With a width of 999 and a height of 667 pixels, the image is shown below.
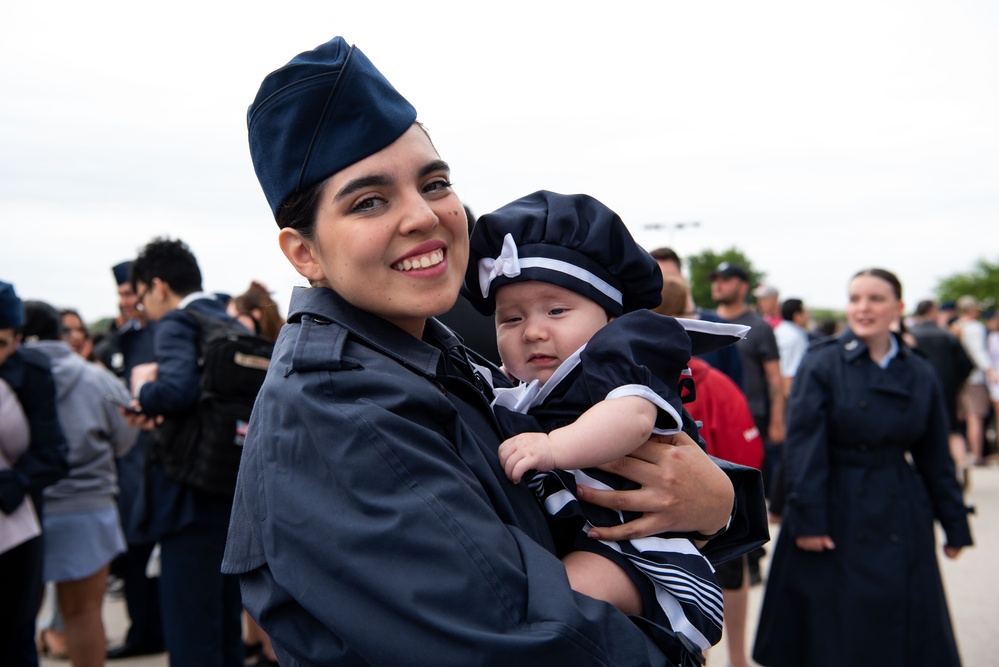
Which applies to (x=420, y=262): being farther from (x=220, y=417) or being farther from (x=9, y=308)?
(x=9, y=308)

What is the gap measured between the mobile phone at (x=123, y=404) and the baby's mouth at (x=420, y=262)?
→ 3.32 m

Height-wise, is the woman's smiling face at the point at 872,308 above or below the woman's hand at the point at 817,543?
above

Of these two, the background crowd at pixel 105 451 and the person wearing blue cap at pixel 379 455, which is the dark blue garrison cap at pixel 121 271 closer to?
the background crowd at pixel 105 451

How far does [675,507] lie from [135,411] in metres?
3.48

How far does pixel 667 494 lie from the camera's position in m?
1.75

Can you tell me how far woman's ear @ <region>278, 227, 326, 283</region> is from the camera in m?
1.64

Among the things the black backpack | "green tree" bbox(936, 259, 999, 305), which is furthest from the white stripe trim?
"green tree" bbox(936, 259, 999, 305)

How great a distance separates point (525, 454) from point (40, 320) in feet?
14.9

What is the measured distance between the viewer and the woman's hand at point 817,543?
446 centimetres

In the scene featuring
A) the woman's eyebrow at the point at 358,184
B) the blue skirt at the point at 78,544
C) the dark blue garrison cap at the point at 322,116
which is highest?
the dark blue garrison cap at the point at 322,116

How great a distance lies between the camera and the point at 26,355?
4426 millimetres

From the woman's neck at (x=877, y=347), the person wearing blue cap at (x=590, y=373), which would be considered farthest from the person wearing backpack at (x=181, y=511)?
the woman's neck at (x=877, y=347)

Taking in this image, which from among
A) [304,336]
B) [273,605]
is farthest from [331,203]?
[273,605]

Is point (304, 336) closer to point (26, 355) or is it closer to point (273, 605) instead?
point (273, 605)
